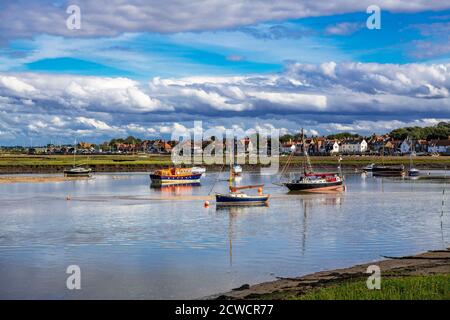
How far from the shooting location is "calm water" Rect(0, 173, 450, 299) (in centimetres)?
2911

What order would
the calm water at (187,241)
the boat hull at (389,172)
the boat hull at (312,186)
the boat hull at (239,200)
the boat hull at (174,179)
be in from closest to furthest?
the calm water at (187,241) < the boat hull at (239,200) < the boat hull at (312,186) < the boat hull at (174,179) < the boat hull at (389,172)

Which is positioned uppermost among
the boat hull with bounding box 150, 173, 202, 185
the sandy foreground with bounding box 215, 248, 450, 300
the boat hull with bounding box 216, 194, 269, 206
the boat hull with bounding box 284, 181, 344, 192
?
the boat hull with bounding box 150, 173, 202, 185

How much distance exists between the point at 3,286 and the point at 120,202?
45.9 meters

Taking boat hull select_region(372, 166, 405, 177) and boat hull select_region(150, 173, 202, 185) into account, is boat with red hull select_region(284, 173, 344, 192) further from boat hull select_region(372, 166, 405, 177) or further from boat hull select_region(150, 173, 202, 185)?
boat hull select_region(372, 166, 405, 177)

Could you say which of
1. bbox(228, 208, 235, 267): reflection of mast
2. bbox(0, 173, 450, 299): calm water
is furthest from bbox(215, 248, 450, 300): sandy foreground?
bbox(228, 208, 235, 267): reflection of mast

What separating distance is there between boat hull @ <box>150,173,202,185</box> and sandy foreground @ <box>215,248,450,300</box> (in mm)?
82939

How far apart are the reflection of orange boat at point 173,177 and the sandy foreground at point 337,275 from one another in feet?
273

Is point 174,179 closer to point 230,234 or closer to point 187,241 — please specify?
point 230,234

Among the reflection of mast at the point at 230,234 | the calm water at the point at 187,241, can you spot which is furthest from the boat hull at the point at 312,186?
the reflection of mast at the point at 230,234

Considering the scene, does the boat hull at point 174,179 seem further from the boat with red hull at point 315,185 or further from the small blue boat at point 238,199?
the small blue boat at point 238,199

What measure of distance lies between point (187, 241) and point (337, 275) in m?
15.6

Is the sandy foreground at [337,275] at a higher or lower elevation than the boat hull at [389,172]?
lower

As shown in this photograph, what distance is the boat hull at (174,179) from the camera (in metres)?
114

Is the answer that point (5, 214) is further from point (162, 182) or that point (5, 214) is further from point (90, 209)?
point (162, 182)
